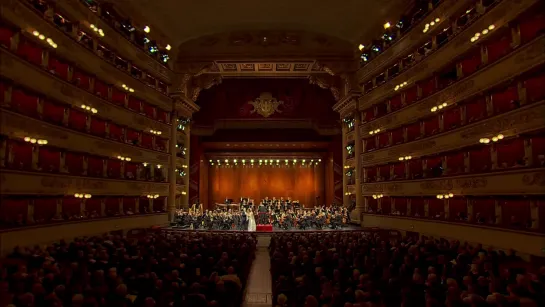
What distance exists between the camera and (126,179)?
28266mm

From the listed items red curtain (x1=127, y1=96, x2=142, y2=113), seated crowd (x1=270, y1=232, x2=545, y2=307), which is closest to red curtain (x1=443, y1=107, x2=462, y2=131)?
seated crowd (x1=270, y1=232, x2=545, y2=307)

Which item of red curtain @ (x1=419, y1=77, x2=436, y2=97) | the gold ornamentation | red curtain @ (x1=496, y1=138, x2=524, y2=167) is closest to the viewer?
red curtain @ (x1=496, y1=138, x2=524, y2=167)

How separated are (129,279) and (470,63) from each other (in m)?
20.8

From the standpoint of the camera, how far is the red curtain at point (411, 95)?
27.2m

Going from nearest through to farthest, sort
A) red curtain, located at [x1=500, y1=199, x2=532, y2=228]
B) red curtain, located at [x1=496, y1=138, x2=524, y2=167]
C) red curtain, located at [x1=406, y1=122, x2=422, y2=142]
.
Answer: red curtain, located at [x1=500, y1=199, x2=532, y2=228] → red curtain, located at [x1=496, y1=138, x2=524, y2=167] → red curtain, located at [x1=406, y1=122, x2=422, y2=142]

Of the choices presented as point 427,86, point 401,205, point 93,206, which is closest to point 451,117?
point 427,86

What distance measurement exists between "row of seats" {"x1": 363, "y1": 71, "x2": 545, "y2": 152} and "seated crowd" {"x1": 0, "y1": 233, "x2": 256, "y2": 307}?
45.5 feet

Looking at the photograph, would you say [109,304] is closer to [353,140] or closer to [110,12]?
[110,12]

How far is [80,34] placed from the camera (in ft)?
78.3

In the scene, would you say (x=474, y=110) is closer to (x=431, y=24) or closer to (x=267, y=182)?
(x=431, y=24)

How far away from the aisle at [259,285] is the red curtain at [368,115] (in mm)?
16649

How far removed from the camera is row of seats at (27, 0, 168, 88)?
2051 cm

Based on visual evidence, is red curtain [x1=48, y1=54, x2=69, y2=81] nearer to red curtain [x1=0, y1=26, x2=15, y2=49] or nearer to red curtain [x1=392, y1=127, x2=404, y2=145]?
red curtain [x1=0, y1=26, x2=15, y2=49]

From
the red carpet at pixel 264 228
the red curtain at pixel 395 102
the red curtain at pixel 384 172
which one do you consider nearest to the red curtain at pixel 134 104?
the red carpet at pixel 264 228
